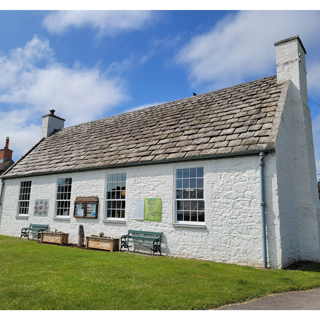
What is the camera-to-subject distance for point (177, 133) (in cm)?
1236

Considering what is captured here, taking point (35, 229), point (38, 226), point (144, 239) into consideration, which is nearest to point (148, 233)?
point (144, 239)

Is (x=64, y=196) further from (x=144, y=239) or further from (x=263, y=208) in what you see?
(x=263, y=208)

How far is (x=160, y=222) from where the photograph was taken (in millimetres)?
10945

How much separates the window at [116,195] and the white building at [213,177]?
5 centimetres

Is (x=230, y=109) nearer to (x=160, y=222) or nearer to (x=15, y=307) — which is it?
(x=160, y=222)


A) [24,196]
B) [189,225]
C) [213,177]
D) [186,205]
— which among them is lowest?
[189,225]

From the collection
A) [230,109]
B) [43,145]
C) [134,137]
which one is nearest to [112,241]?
[134,137]

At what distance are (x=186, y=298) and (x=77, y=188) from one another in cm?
995

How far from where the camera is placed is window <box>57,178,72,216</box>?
14673 millimetres

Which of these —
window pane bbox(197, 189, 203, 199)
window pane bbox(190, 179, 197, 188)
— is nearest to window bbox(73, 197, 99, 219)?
window pane bbox(190, 179, 197, 188)

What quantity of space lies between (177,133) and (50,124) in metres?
13.3

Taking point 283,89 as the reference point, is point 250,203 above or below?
below

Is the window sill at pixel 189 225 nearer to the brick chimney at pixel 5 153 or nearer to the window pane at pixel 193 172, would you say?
the window pane at pixel 193 172

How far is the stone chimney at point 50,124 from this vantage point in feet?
70.6
